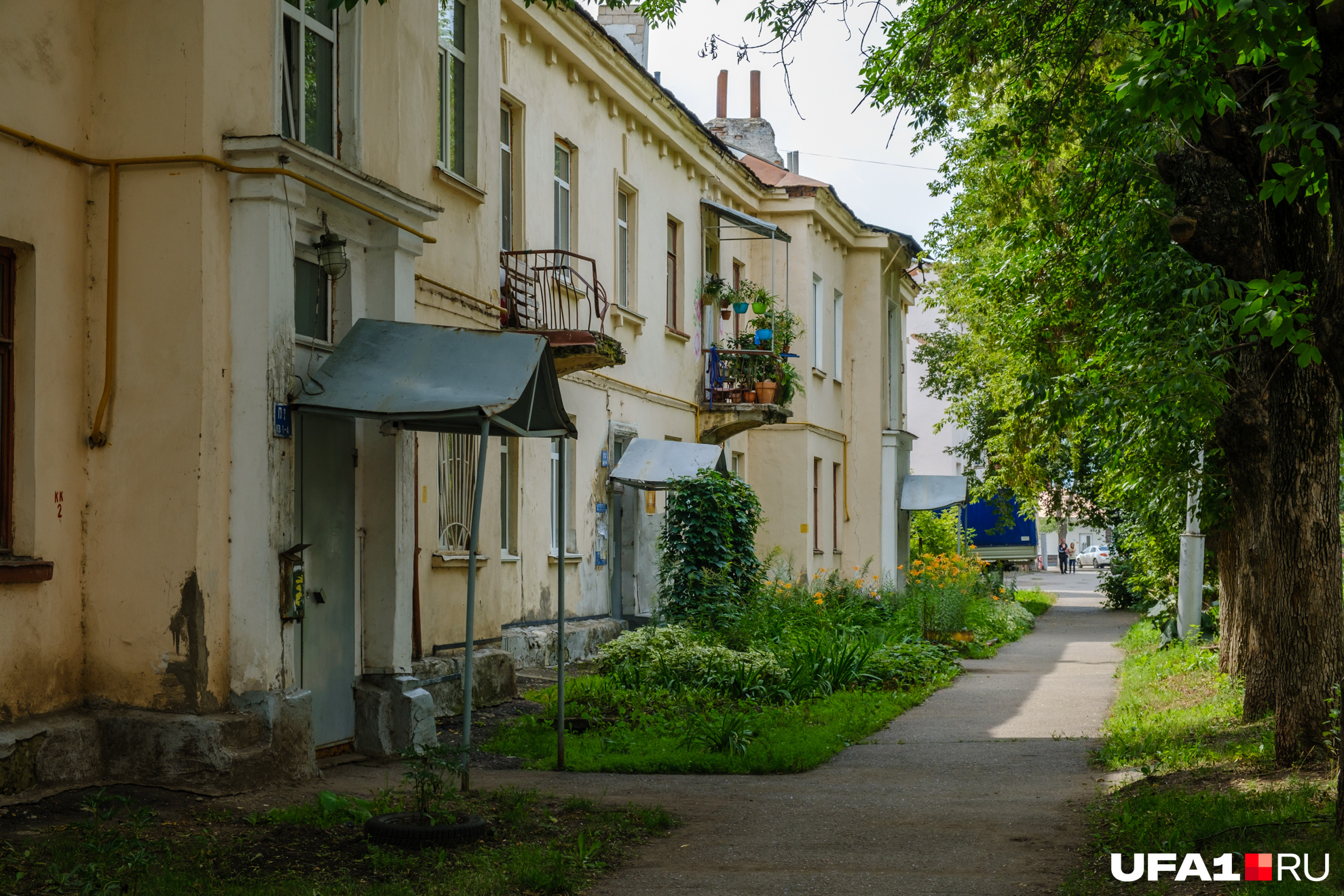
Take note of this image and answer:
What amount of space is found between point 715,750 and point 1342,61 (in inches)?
249

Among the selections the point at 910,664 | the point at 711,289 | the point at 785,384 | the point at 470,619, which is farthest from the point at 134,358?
the point at 785,384

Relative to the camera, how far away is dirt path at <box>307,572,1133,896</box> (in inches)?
249

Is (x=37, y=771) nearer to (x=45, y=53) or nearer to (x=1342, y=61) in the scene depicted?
(x=45, y=53)

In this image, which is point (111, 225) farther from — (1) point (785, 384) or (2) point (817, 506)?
(2) point (817, 506)

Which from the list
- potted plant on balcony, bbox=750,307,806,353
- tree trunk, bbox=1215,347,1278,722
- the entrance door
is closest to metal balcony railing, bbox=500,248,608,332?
the entrance door

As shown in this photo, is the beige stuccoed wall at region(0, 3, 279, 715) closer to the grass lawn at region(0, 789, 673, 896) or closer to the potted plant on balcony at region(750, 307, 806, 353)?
the grass lawn at region(0, 789, 673, 896)

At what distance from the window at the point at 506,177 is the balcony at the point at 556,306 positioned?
29 centimetres

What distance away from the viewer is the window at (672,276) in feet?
68.3

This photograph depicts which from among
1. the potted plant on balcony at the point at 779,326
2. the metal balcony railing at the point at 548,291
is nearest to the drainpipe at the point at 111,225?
the metal balcony railing at the point at 548,291

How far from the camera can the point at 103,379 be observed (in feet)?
26.6

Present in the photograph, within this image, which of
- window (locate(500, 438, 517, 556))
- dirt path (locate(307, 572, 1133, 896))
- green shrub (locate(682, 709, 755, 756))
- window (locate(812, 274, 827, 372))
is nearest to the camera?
dirt path (locate(307, 572, 1133, 896))

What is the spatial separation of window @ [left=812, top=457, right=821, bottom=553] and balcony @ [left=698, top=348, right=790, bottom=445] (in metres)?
4.56

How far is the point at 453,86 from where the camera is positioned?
12531 mm

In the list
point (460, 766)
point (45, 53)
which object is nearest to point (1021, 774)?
point (460, 766)
